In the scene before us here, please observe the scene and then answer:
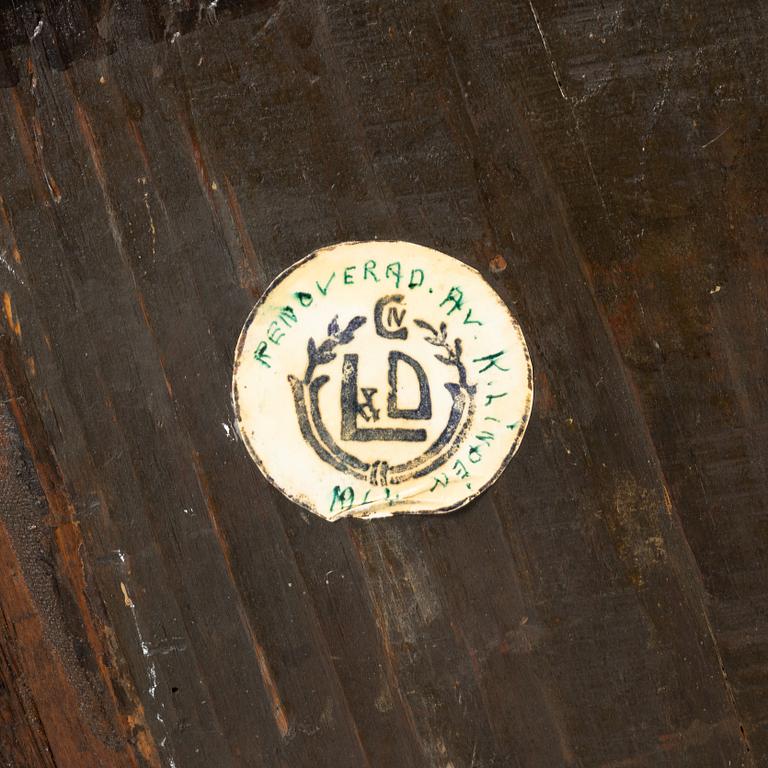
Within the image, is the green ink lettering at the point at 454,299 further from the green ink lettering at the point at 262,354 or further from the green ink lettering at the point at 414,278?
the green ink lettering at the point at 262,354

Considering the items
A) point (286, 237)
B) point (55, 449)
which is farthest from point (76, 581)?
point (286, 237)

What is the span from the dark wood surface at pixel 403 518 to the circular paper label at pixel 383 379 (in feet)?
0.15

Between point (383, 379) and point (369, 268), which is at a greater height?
point (369, 268)

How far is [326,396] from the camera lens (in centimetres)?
123

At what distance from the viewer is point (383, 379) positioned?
1225 mm

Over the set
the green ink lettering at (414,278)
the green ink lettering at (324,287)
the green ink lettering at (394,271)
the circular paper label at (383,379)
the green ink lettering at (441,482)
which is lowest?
the green ink lettering at (441,482)

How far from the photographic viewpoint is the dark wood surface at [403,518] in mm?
1165

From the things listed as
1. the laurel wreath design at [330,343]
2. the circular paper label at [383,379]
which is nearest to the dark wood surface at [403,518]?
the circular paper label at [383,379]

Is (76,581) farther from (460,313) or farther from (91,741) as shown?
(460,313)

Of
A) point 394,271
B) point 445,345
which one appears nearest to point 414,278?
point 394,271

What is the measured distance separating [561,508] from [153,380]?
2.95 feet

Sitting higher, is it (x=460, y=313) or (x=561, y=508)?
(x=460, y=313)

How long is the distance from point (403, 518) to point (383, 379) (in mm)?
300

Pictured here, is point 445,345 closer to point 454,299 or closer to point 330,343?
point 454,299
